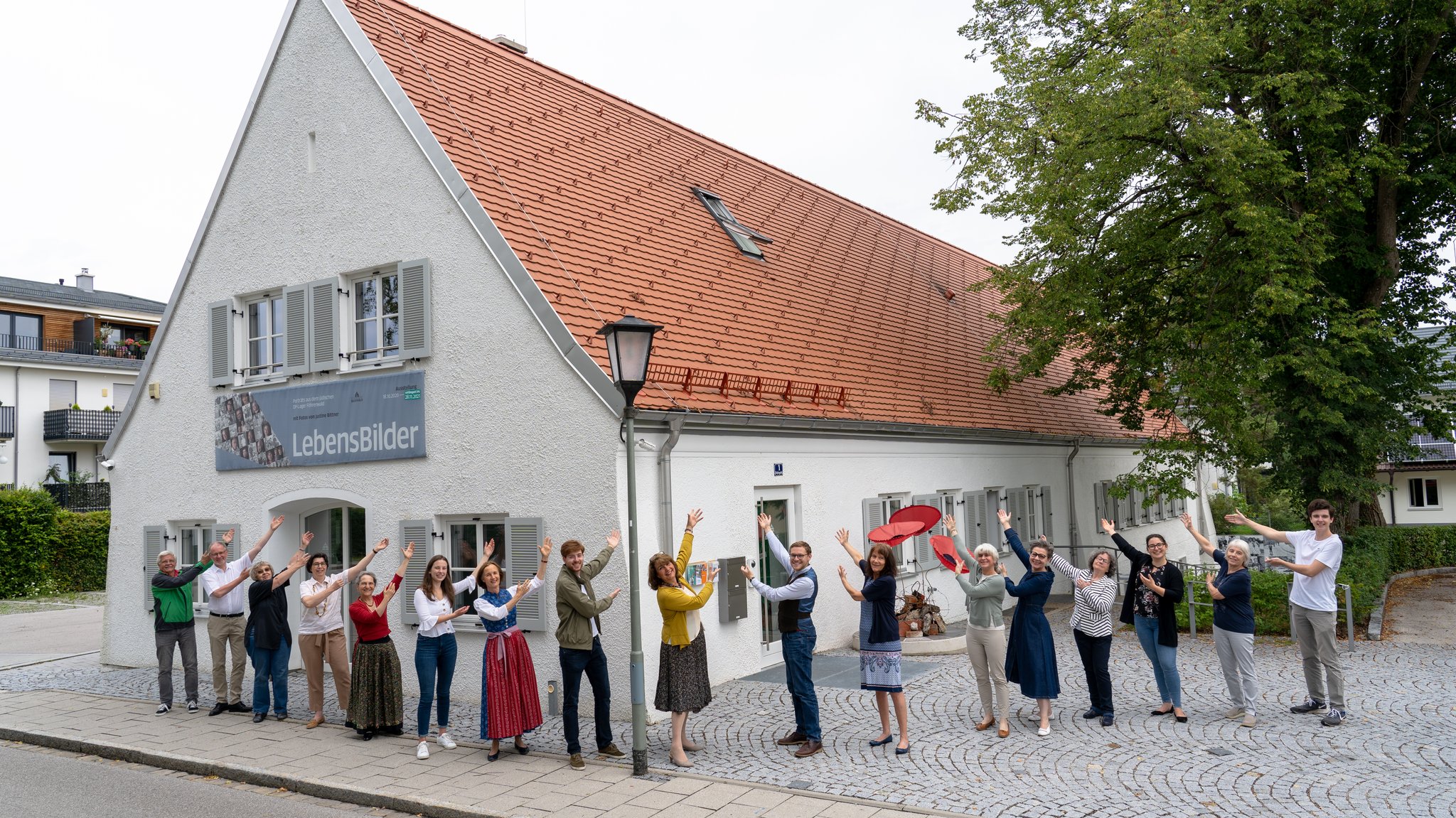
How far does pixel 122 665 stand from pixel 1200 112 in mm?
16889

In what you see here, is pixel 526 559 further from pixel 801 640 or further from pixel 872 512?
pixel 872 512

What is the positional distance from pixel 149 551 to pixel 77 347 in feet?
102

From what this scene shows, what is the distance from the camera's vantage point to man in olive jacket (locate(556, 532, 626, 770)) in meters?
8.24

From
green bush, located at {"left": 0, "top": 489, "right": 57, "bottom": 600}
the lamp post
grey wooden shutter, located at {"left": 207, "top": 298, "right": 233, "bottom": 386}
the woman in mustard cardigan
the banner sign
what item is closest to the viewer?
the lamp post

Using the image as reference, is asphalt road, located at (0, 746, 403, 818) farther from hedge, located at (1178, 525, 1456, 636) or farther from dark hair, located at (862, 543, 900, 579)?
hedge, located at (1178, 525, 1456, 636)

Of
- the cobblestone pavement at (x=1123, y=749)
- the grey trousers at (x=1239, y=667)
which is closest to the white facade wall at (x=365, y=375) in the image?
the cobblestone pavement at (x=1123, y=749)

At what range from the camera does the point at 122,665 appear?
1450 cm

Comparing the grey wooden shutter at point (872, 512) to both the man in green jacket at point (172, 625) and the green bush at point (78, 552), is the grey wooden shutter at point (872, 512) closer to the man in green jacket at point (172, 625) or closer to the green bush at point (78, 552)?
the man in green jacket at point (172, 625)

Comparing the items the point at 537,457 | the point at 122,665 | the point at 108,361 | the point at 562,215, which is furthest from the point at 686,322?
the point at 108,361

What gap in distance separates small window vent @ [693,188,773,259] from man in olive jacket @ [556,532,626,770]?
790cm

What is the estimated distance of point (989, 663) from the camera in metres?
8.94

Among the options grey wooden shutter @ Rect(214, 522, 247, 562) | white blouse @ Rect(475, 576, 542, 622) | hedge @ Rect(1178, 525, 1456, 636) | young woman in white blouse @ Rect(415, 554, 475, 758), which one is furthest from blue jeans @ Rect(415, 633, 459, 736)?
hedge @ Rect(1178, 525, 1456, 636)

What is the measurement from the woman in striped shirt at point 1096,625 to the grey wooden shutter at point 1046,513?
10377 mm

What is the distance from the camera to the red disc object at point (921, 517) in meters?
9.45
